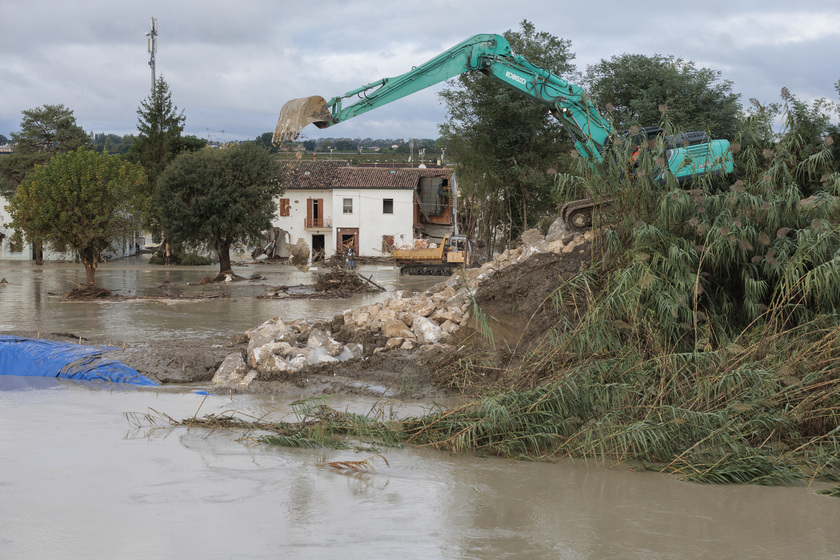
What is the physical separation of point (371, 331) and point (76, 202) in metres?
15.3

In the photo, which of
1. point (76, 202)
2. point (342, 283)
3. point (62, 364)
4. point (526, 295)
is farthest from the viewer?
point (342, 283)

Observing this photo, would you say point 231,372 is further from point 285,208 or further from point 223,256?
point 285,208

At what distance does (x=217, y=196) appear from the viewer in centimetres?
3139

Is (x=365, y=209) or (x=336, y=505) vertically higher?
(x=365, y=209)

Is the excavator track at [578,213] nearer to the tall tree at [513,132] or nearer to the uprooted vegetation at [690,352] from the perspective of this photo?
the uprooted vegetation at [690,352]

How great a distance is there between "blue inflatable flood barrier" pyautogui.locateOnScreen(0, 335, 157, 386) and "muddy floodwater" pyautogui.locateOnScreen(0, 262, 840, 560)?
74.2 inches

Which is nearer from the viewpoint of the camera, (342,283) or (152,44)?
(342,283)

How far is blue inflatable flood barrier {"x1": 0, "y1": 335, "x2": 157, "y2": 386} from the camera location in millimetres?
10781

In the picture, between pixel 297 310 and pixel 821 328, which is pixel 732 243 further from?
pixel 297 310

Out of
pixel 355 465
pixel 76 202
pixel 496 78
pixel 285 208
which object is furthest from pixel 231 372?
pixel 285 208

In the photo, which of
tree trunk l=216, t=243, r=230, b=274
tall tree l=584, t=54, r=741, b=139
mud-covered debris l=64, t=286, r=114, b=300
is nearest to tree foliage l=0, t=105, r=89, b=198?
tree trunk l=216, t=243, r=230, b=274

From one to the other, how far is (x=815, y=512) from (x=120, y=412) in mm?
7564

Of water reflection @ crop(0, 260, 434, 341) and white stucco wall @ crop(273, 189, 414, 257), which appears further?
white stucco wall @ crop(273, 189, 414, 257)

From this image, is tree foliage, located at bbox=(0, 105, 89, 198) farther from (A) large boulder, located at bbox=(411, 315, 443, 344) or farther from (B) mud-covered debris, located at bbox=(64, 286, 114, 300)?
(A) large boulder, located at bbox=(411, 315, 443, 344)
